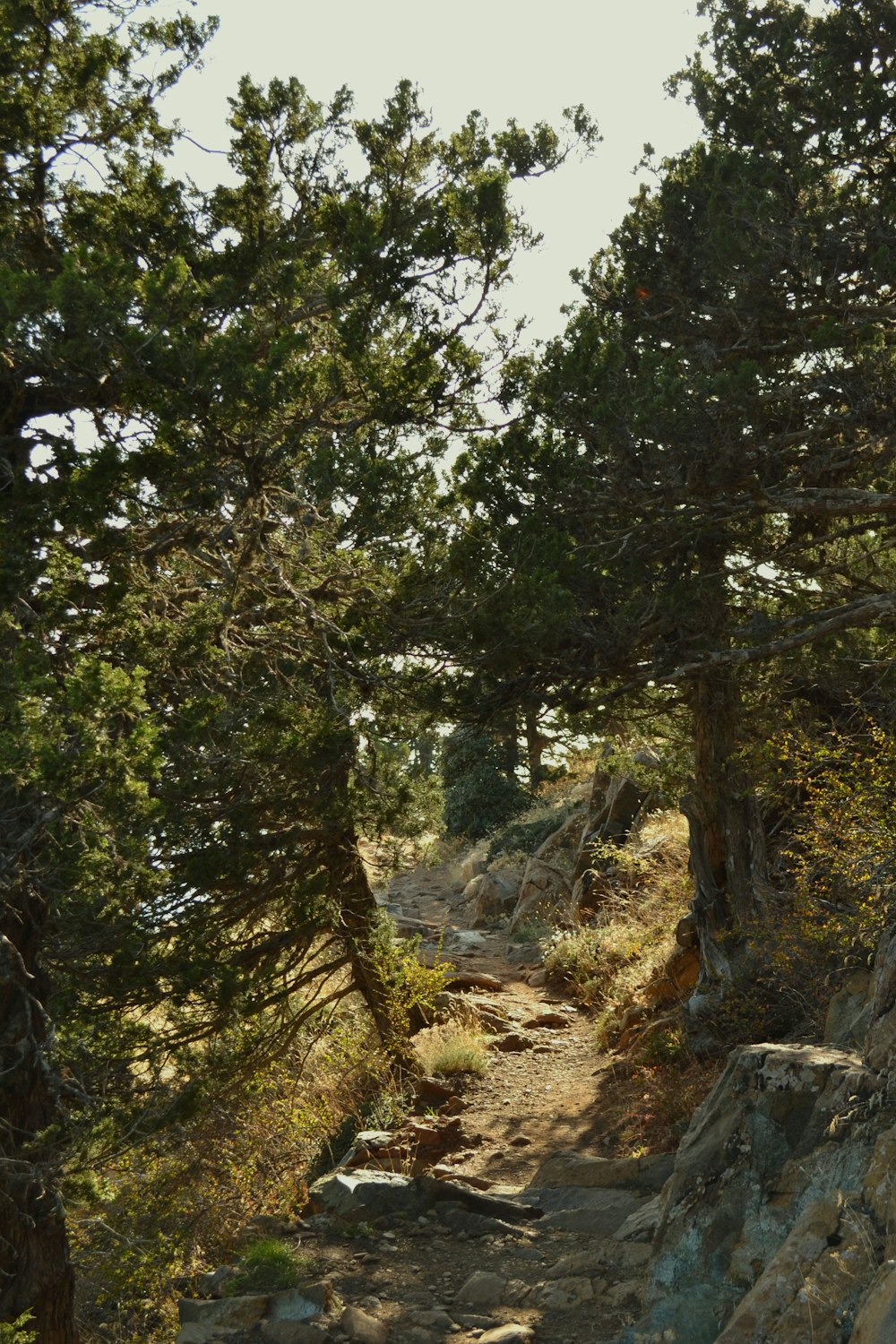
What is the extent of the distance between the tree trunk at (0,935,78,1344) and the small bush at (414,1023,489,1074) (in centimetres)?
645

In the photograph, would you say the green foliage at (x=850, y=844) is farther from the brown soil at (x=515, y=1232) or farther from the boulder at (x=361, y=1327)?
the boulder at (x=361, y=1327)

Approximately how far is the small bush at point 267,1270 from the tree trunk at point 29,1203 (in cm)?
106

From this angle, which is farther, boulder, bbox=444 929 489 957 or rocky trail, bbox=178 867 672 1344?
boulder, bbox=444 929 489 957

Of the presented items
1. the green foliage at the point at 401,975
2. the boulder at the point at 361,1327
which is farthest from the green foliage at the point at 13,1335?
the green foliage at the point at 401,975

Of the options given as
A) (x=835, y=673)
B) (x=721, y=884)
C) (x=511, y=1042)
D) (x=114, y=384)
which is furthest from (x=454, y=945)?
(x=114, y=384)

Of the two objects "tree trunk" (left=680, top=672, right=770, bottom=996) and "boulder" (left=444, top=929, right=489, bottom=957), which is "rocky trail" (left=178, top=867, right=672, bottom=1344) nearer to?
"tree trunk" (left=680, top=672, right=770, bottom=996)

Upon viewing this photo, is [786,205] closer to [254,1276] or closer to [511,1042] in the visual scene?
[254,1276]

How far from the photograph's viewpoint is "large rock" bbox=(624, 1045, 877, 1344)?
15.9ft

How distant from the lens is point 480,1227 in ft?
27.4

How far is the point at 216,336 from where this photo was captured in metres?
6.66

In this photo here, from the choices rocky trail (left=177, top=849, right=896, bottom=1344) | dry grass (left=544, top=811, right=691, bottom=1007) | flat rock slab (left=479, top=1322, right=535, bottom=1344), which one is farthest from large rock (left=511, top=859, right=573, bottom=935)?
flat rock slab (left=479, top=1322, right=535, bottom=1344)

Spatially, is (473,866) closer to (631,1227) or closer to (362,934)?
(362,934)

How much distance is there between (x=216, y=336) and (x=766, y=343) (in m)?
5.31

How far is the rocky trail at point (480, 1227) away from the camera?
20.9 ft
